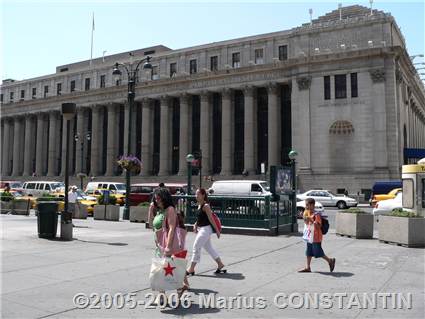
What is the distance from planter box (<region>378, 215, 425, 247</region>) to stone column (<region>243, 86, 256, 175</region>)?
139 feet

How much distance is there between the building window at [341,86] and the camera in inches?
2024

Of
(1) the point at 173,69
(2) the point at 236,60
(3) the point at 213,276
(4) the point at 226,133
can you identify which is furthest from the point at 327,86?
(3) the point at 213,276

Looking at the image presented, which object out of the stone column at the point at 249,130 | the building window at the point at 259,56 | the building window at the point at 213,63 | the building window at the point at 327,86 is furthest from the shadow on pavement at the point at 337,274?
the building window at the point at 213,63

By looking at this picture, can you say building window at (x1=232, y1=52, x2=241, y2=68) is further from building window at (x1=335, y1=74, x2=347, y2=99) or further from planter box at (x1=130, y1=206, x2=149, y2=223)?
planter box at (x1=130, y1=206, x2=149, y2=223)

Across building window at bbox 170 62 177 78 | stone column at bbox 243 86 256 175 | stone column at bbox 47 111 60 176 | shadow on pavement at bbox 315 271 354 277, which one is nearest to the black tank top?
shadow on pavement at bbox 315 271 354 277

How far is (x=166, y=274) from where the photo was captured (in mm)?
6832

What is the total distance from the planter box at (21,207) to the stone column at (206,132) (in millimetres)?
34409

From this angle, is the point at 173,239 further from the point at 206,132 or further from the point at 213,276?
the point at 206,132

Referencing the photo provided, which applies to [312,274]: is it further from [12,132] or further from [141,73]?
[12,132]

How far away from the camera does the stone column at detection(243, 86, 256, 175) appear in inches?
2260

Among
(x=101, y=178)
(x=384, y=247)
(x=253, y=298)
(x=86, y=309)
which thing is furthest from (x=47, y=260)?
(x=101, y=178)

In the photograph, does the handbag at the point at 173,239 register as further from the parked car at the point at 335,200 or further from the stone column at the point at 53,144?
the stone column at the point at 53,144

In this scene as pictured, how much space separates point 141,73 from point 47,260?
6211 cm

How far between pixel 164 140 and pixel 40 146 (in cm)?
2875
